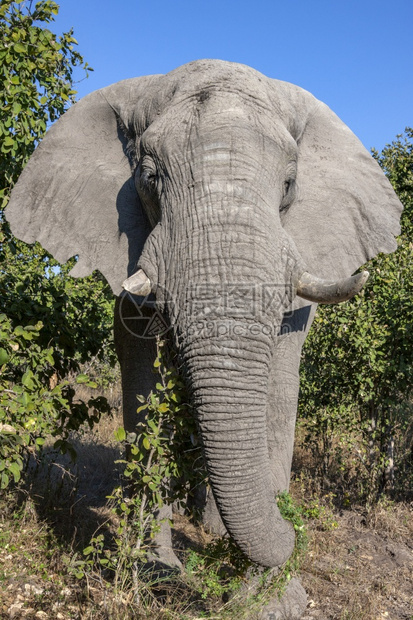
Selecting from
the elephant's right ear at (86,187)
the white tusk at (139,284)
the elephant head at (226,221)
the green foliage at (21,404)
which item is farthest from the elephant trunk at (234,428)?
the elephant's right ear at (86,187)

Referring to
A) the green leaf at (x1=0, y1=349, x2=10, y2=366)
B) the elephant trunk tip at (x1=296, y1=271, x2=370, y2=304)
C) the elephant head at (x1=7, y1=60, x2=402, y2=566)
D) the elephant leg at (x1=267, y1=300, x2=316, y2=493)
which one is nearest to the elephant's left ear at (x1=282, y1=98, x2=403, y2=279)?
the elephant head at (x1=7, y1=60, x2=402, y2=566)

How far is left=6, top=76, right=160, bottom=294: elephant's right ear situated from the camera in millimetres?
4828

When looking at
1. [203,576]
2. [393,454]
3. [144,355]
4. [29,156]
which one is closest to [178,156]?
[144,355]

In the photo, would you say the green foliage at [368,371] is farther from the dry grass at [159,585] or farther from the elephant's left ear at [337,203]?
the elephant's left ear at [337,203]

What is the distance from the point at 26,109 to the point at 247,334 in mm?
2276

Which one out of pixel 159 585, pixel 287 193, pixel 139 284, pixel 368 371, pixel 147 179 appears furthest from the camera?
pixel 368 371

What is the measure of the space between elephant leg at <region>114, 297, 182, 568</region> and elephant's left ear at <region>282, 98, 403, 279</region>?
1.26 m

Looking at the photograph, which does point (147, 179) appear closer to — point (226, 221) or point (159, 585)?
point (226, 221)

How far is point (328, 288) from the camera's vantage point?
3934mm

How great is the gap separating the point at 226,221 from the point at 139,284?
620 mm

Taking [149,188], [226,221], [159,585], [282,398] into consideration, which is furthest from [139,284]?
[159,585]

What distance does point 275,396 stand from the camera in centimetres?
465

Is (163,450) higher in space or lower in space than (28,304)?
lower

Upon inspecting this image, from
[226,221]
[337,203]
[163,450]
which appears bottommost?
[163,450]
